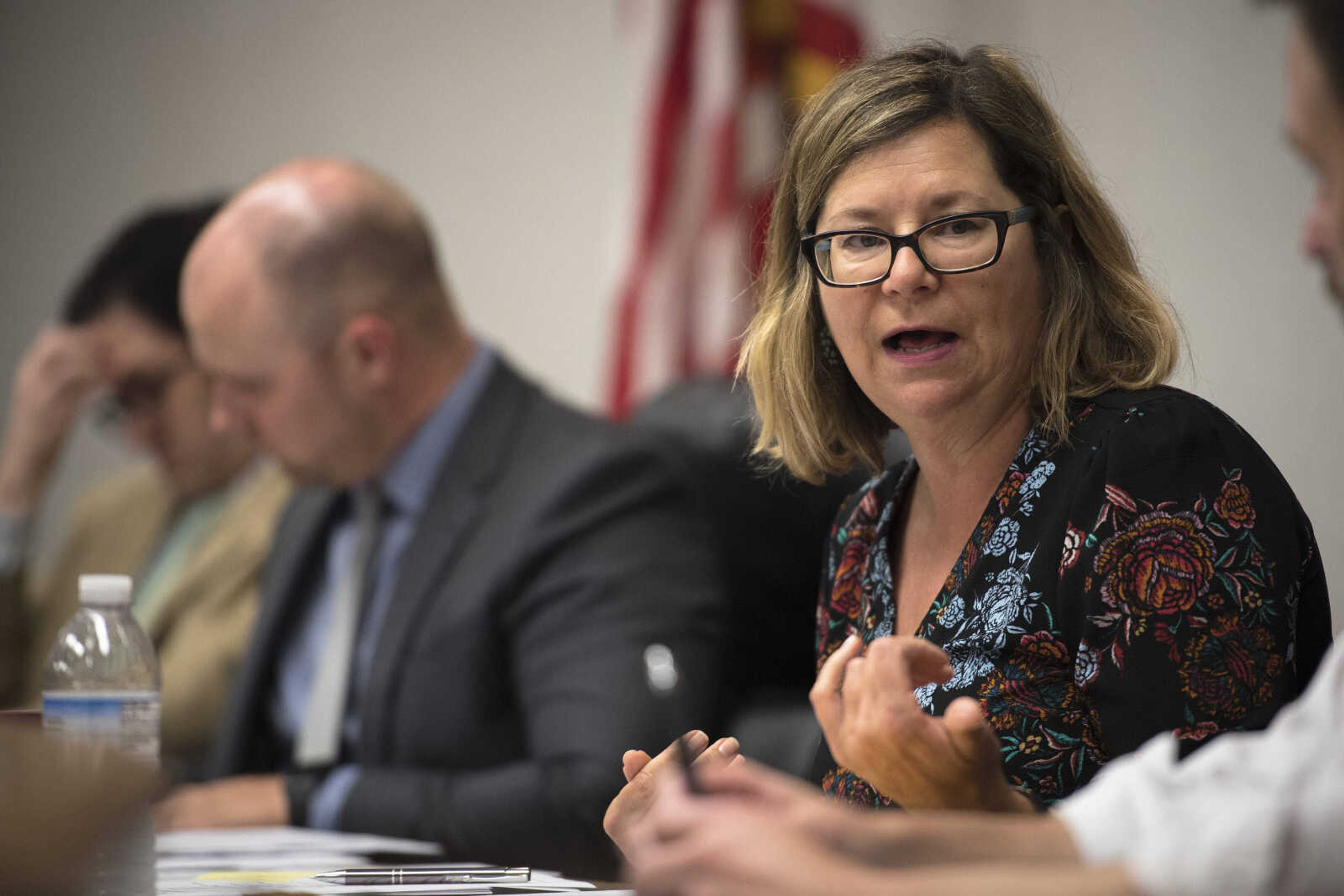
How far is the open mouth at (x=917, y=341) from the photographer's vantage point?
1321 mm

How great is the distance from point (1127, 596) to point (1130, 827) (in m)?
0.40

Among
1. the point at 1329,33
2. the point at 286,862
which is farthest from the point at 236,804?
the point at 1329,33

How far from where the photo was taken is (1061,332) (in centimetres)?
132

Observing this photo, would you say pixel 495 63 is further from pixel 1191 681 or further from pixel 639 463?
pixel 1191 681

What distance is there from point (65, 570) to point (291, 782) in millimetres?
1624

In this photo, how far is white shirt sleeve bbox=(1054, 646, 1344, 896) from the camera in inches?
27.0

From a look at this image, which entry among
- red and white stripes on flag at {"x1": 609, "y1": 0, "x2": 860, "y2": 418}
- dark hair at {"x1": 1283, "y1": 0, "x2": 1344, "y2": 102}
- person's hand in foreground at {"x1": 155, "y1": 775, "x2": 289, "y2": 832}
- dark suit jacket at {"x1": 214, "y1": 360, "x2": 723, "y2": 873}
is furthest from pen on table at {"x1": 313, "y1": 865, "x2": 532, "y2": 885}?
red and white stripes on flag at {"x1": 609, "y1": 0, "x2": 860, "y2": 418}

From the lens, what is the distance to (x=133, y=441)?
3.21 meters

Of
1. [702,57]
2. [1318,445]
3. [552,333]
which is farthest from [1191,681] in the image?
[552,333]

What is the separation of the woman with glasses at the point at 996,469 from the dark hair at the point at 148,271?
2.04 meters

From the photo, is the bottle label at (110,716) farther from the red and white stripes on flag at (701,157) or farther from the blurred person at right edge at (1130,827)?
the red and white stripes on flag at (701,157)

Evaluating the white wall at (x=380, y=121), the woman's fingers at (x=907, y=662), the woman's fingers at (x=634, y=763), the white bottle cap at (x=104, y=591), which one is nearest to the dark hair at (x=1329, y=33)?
the woman's fingers at (x=907, y=662)

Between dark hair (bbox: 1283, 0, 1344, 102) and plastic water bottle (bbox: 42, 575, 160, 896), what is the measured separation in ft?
3.05

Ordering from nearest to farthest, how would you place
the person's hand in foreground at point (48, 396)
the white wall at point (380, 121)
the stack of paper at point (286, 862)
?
the stack of paper at point (286, 862)
the person's hand in foreground at point (48, 396)
the white wall at point (380, 121)
